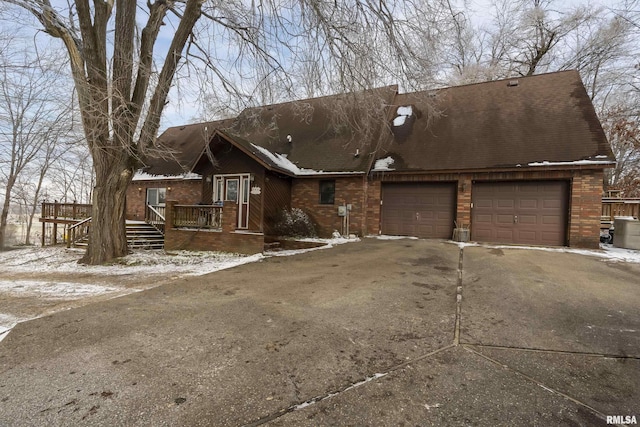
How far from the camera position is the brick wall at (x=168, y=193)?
51.7ft

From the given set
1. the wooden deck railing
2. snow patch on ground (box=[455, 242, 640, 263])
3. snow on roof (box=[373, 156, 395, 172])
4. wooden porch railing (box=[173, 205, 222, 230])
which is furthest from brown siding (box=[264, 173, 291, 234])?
the wooden deck railing

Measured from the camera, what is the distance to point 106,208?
8648mm

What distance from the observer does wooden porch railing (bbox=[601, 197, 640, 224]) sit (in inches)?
427

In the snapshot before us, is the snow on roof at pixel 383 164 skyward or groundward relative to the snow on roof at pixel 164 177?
skyward

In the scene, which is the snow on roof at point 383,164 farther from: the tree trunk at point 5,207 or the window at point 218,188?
the tree trunk at point 5,207

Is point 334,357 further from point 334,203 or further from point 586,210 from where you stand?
point 586,210

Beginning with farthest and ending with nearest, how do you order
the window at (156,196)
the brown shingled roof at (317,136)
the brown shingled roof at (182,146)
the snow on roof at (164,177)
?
the window at (156,196) < the brown shingled roof at (182,146) < the snow on roof at (164,177) < the brown shingled roof at (317,136)

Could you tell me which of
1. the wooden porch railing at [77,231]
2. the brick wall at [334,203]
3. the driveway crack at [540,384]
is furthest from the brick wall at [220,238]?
the driveway crack at [540,384]

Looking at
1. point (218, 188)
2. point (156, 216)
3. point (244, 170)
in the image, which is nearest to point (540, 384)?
point (244, 170)

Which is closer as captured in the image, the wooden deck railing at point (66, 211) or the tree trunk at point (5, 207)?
the wooden deck railing at point (66, 211)

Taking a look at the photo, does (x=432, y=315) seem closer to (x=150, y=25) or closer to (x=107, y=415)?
(x=107, y=415)

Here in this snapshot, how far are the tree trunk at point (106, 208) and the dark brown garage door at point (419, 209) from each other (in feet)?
30.4

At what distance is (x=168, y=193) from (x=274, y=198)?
7.36 m

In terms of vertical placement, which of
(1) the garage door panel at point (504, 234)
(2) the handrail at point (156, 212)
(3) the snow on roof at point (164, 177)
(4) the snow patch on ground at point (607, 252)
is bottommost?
(4) the snow patch on ground at point (607, 252)
